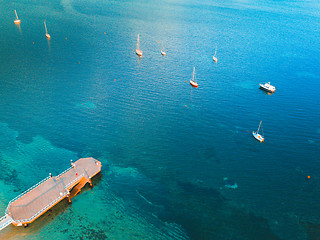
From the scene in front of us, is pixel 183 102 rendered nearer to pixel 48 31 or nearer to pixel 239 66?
pixel 239 66

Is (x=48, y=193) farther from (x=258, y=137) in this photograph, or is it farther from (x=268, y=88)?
(x=268, y=88)

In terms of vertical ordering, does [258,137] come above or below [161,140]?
above

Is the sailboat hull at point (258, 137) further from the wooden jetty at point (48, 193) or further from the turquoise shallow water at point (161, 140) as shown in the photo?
the wooden jetty at point (48, 193)

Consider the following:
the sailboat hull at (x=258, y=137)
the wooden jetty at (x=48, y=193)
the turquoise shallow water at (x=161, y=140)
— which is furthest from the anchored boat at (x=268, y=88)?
the wooden jetty at (x=48, y=193)

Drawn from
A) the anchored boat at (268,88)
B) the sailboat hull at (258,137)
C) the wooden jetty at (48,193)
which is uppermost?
the anchored boat at (268,88)

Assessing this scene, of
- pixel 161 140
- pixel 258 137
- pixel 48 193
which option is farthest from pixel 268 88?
pixel 48 193

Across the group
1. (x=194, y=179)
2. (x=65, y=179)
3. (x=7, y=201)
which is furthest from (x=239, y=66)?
(x=7, y=201)
